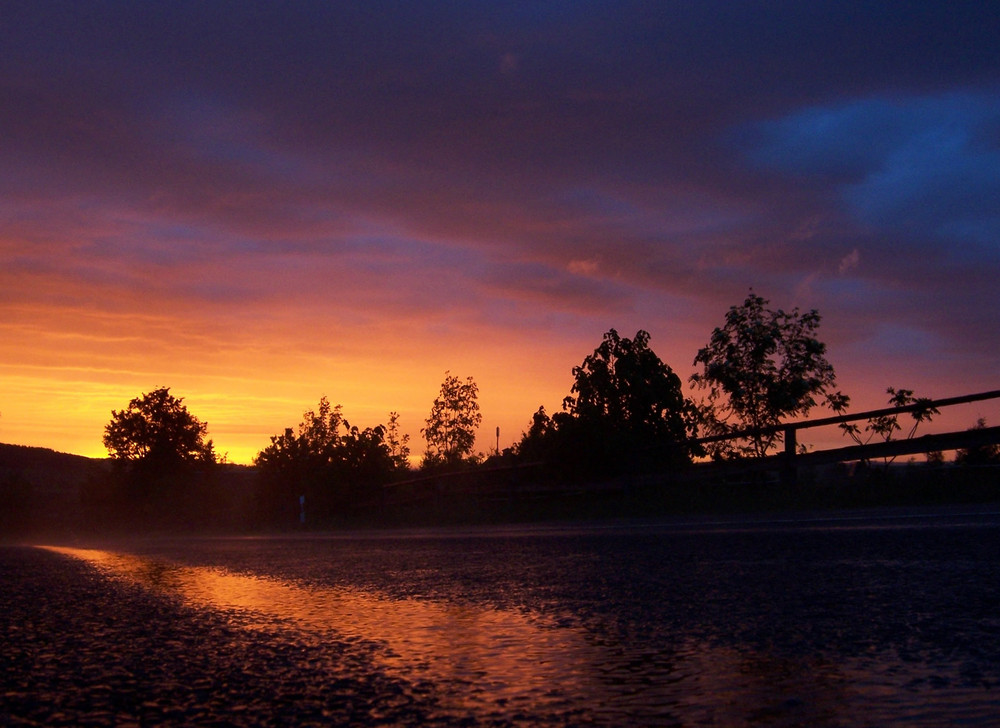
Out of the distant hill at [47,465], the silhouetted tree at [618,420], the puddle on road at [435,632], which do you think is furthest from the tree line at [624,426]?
the distant hill at [47,465]

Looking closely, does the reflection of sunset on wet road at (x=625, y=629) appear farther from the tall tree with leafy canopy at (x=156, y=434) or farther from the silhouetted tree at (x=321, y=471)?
the tall tree with leafy canopy at (x=156, y=434)

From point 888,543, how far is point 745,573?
248 cm

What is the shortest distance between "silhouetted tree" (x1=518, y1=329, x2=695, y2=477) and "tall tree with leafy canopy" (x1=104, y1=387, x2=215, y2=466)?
3729 cm

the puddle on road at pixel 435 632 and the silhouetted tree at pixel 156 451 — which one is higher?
the silhouetted tree at pixel 156 451

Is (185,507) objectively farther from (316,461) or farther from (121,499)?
(316,461)

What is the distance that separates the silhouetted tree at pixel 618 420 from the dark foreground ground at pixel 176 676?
17.1 meters

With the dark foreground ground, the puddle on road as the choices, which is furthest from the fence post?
the dark foreground ground

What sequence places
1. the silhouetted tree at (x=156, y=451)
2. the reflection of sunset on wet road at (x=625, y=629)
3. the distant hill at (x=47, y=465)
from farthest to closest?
the distant hill at (x=47, y=465) → the silhouetted tree at (x=156, y=451) → the reflection of sunset on wet road at (x=625, y=629)

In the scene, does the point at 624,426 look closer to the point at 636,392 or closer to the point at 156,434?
the point at 636,392

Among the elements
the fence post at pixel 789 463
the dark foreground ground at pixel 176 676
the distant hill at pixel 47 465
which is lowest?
the dark foreground ground at pixel 176 676

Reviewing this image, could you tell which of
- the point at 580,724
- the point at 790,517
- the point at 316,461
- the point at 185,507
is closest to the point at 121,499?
the point at 185,507

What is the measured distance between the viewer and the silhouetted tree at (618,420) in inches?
899

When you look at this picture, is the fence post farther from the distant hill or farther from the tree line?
the distant hill

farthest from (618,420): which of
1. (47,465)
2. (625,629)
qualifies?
(47,465)
